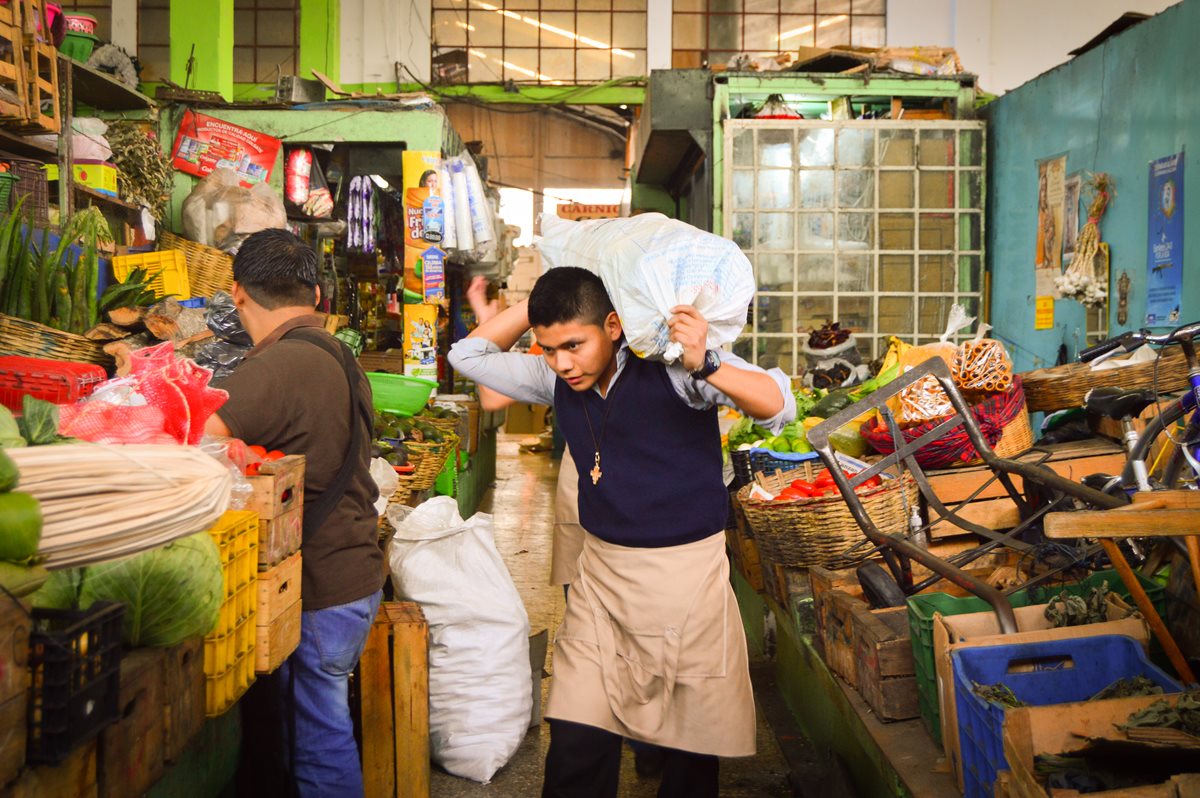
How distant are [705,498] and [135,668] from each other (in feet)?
5.06

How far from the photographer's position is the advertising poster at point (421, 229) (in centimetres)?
713

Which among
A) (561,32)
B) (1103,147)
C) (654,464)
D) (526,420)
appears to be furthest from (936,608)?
(526,420)

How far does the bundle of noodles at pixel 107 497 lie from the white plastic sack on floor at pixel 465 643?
2.46 m

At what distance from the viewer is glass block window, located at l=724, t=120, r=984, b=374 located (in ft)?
29.6

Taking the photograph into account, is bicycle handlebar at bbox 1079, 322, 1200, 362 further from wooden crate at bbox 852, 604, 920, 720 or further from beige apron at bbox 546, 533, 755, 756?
beige apron at bbox 546, 533, 755, 756

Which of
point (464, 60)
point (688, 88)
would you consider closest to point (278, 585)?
point (688, 88)

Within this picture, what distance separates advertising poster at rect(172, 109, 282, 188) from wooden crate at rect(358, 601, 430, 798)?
4280mm

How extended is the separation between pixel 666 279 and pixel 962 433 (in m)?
2.61

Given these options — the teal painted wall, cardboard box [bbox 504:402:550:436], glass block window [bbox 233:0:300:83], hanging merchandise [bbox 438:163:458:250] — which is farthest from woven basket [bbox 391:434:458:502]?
cardboard box [bbox 504:402:550:436]

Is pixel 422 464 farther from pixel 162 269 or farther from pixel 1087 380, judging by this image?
pixel 1087 380

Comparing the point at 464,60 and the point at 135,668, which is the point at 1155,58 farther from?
the point at 464,60

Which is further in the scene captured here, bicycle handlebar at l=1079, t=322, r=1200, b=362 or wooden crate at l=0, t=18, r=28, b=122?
wooden crate at l=0, t=18, r=28, b=122

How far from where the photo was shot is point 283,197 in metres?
7.26

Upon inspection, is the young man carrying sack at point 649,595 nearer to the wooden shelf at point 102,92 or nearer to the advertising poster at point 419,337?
the advertising poster at point 419,337
